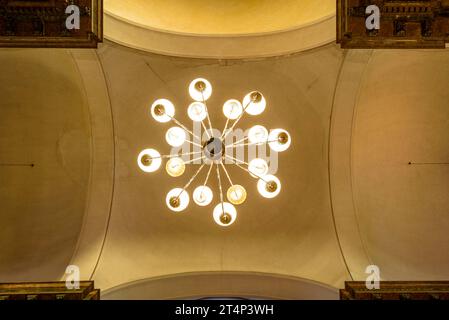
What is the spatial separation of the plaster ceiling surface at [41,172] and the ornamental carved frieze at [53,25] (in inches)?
63.2

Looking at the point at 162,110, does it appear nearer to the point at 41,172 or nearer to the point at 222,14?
the point at 222,14

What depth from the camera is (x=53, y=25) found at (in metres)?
5.41

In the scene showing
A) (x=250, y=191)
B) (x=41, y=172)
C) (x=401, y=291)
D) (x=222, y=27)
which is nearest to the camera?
(x=401, y=291)

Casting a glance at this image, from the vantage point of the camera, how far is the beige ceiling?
678 cm

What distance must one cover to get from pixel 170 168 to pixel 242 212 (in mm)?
3357

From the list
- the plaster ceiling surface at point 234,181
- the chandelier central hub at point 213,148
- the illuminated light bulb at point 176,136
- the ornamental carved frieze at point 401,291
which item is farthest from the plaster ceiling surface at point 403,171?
the illuminated light bulb at point 176,136

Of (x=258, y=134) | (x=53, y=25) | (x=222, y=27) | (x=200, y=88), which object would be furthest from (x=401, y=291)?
(x=53, y=25)

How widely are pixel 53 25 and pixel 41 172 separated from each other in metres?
3.26

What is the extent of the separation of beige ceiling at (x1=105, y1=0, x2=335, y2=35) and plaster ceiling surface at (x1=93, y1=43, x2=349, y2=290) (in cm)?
62

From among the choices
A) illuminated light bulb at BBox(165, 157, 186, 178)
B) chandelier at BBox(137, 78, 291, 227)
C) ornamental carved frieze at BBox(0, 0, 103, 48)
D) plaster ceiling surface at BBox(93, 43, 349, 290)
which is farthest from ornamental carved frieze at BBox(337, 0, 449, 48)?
ornamental carved frieze at BBox(0, 0, 103, 48)

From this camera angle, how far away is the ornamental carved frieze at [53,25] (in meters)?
5.26

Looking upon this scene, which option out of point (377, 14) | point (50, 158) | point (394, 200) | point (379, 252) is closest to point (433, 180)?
point (394, 200)

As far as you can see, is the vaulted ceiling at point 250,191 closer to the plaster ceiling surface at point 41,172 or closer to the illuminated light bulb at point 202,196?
the plaster ceiling surface at point 41,172
